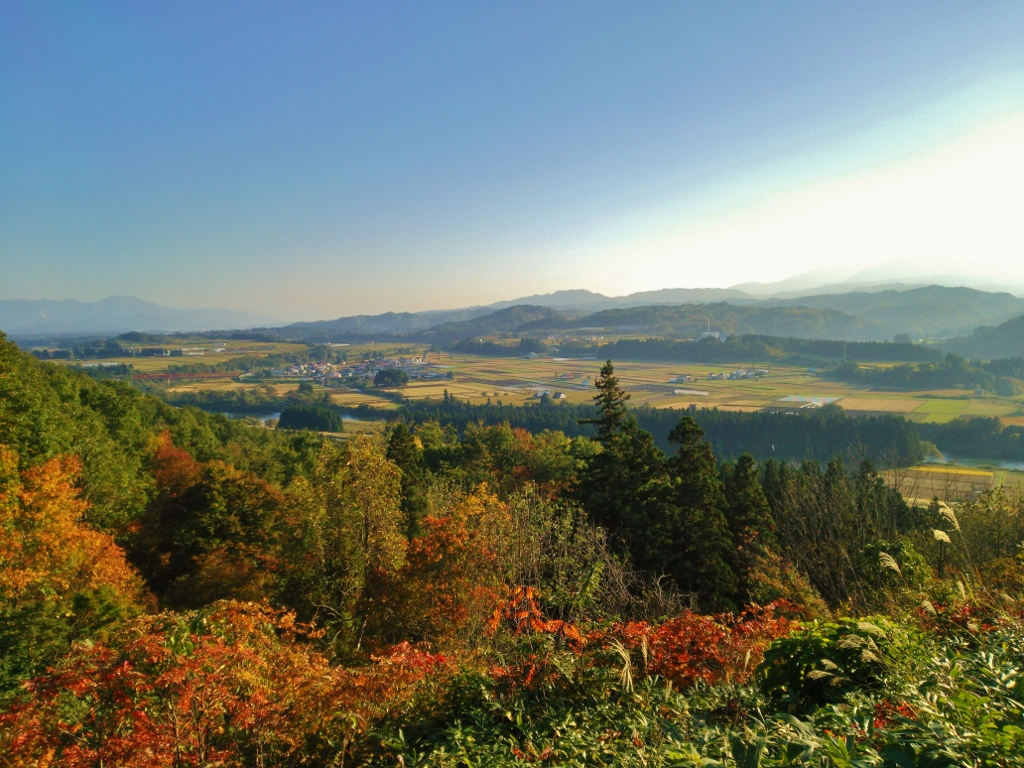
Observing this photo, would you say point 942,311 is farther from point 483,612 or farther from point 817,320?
point 483,612

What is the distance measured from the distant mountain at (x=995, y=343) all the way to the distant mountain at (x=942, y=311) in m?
35.2

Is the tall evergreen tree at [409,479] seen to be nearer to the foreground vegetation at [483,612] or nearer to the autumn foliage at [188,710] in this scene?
the foreground vegetation at [483,612]

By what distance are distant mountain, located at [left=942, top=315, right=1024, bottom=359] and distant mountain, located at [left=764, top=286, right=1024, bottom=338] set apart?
115 ft

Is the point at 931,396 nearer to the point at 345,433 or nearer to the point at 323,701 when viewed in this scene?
the point at 345,433

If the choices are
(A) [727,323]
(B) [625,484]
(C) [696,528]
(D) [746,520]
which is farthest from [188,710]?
(A) [727,323]

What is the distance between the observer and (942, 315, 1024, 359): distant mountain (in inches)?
3131

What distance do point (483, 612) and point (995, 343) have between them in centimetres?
11145

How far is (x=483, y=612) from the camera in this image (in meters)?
10.0

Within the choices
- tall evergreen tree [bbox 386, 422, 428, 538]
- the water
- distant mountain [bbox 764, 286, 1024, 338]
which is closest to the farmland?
the water

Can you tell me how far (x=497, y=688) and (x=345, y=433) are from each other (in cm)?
5688

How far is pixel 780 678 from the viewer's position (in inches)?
167

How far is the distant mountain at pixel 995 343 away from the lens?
79.5 meters

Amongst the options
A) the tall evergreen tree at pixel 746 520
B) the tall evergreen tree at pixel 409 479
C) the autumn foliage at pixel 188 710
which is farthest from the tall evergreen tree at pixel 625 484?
the autumn foliage at pixel 188 710

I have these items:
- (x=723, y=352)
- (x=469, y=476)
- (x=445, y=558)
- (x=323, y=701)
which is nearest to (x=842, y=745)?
(x=323, y=701)
